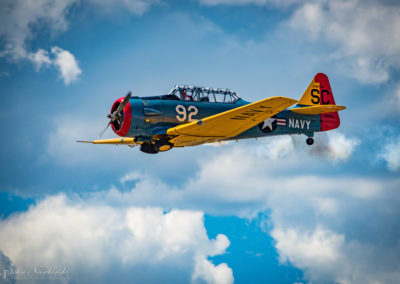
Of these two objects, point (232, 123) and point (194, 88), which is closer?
point (232, 123)

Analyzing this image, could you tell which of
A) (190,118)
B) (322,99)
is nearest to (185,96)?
(190,118)

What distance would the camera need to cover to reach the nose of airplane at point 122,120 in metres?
19.9

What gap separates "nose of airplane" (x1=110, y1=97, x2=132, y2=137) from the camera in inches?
782

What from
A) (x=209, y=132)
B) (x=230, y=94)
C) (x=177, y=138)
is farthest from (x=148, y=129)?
(x=230, y=94)

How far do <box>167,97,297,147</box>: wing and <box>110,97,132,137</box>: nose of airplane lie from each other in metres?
1.75

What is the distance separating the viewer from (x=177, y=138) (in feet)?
67.7

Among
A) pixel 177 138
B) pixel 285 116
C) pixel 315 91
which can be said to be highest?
pixel 315 91

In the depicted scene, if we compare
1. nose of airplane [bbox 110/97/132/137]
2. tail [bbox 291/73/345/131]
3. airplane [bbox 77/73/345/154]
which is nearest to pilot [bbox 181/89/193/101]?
airplane [bbox 77/73/345/154]

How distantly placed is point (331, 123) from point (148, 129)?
10216 mm

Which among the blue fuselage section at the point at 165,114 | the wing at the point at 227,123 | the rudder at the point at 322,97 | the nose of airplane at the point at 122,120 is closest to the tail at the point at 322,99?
the rudder at the point at 322,97

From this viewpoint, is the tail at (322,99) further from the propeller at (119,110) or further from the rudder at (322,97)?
the propeller at (119,110)

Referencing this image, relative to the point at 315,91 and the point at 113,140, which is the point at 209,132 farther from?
the point at 315,91

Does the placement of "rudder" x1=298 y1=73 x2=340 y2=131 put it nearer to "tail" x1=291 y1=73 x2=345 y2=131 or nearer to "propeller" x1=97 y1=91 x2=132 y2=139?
"tail" x1=291 y1=73 x2=345 y2=131

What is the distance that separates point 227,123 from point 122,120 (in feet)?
14.7
